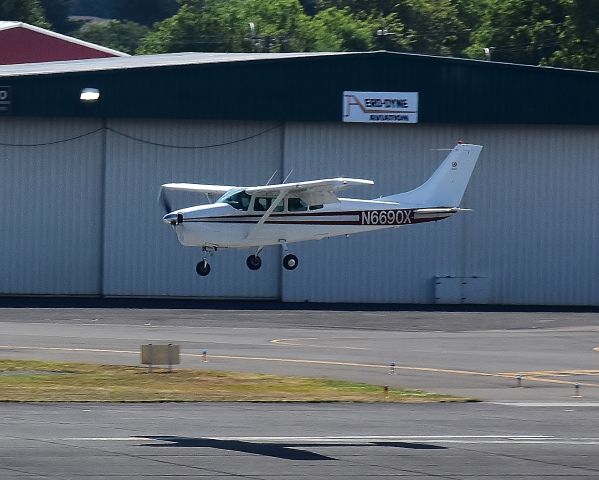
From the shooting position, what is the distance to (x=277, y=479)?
18.0 m

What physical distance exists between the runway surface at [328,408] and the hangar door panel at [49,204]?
203cm

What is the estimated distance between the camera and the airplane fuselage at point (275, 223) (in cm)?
3612

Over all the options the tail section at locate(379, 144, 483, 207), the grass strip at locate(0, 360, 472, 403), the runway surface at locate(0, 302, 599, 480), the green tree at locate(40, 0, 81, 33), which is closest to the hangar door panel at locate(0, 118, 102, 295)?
the runway surface at locate(0, 302, 599, 480)

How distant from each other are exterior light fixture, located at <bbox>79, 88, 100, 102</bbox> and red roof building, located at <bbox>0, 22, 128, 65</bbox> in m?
19.2

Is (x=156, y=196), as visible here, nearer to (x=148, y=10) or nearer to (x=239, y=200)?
(x=239, y=200)

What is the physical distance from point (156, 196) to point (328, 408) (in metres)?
21.9

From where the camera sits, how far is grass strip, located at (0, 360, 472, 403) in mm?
27562

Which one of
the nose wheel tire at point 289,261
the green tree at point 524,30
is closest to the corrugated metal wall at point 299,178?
the nose wheel tire at point 289,261

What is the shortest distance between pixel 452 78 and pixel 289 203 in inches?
506

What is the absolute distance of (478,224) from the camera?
47750 mm

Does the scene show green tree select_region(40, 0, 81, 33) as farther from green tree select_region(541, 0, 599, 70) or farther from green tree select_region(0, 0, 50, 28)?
green tree select_region(541, 0, 599, 70)

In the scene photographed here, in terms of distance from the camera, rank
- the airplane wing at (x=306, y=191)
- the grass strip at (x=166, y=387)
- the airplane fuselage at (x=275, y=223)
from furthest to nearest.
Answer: the airplane fuselage at (x=275, y=223) → the airplane wing at (x=306, y=191) → the grass strip at (x=166, y=387)

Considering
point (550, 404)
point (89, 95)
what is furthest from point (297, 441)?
point (89, 95)

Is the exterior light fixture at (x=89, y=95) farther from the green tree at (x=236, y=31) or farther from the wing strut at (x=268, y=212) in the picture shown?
the green tree at (x=236, y=31)
